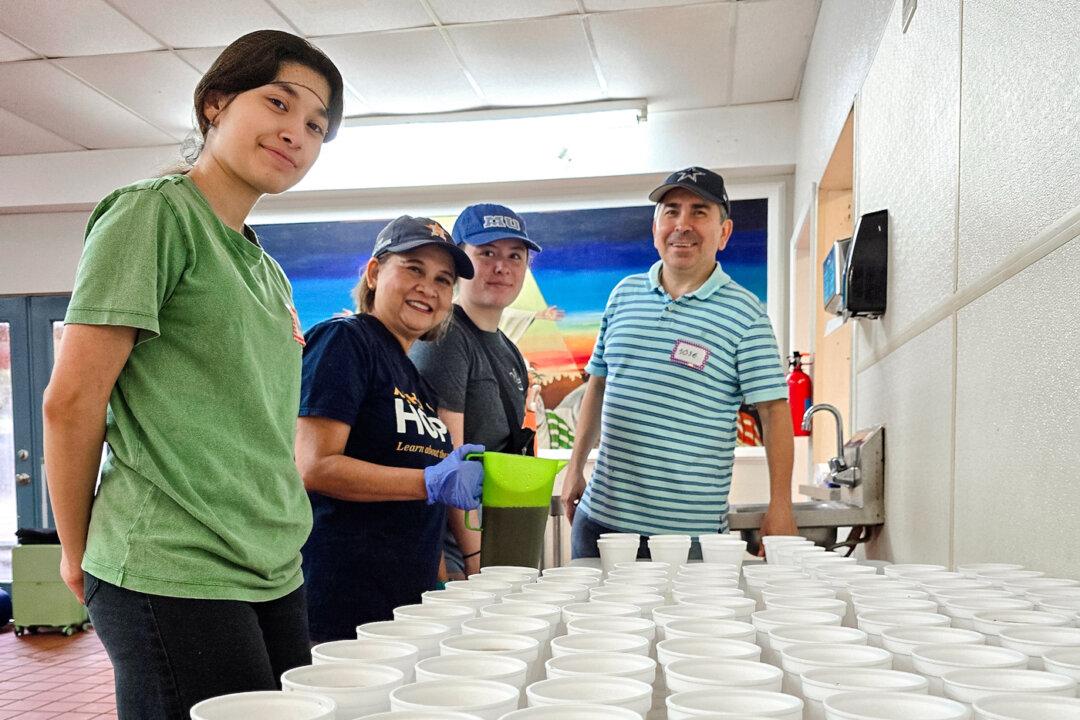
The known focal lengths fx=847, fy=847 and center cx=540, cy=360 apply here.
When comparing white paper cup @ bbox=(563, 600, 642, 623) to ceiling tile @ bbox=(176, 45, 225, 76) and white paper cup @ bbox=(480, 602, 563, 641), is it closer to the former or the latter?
white paper cup @ bbox=(480, 602, 563, 641)

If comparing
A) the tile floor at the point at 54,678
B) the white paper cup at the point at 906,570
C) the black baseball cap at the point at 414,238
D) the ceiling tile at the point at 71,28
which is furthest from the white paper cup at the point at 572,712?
the ceiling tile at the point at 71,28

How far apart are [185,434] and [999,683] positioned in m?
0.95

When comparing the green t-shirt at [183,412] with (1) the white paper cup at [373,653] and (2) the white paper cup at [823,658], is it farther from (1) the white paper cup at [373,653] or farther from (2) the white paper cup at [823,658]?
(2) the white paper cup at [823,658]

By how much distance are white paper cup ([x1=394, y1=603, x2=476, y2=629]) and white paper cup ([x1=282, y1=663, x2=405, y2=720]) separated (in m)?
0.21

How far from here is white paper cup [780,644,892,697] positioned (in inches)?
27.8

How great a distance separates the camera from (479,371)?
220 cm

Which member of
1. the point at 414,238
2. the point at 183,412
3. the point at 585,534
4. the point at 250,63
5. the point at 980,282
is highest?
the point at 250,63

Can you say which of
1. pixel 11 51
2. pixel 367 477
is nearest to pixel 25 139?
pixel 11 51

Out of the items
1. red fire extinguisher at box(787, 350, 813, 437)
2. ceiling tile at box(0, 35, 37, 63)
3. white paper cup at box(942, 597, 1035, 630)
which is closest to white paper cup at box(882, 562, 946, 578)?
white paper cup at box(942, 597, 1035, 630)

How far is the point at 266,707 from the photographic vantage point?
61 cm

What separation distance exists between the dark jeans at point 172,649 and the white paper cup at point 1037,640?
2.82 feet

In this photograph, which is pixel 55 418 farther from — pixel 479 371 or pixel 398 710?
pixel 479 371

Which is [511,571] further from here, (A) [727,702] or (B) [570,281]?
(B) [570,281]

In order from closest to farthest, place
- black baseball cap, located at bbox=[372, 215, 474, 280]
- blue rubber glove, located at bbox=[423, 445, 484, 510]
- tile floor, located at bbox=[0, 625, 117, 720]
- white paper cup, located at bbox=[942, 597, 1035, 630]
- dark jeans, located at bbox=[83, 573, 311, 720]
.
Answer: white paper cup, located at bbox=[942, 597, 1035, 630], dark jeans, located at bbox=[83, 573, 311, 720], blue rubber glove, located at bbox=[423, 445, 484, 510], black baseball cap, located at bbox=[372, 215, 474, 280], tile floor, located at bbox=[0, 625, 117, 720]
